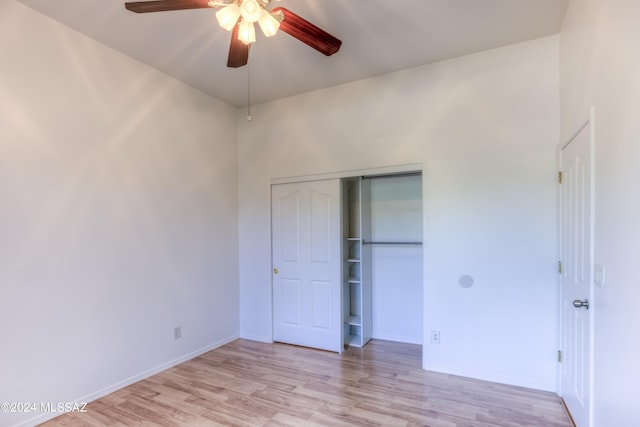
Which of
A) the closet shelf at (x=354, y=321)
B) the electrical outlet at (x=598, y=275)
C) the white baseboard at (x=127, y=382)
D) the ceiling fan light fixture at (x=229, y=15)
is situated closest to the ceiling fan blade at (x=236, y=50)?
the ceiling fan light fixture at (x=229, y=15)

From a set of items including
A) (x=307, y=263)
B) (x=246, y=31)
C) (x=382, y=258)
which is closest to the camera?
(x=246, y=31)

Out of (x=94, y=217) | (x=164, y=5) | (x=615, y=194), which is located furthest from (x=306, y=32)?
(x=94, y=217)

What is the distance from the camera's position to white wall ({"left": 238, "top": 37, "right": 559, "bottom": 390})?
277cm

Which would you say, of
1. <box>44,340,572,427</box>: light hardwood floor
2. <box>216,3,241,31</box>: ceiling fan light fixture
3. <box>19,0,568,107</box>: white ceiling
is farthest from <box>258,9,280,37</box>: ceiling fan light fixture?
<box>44,340,572,427</box>: light hardwood floor

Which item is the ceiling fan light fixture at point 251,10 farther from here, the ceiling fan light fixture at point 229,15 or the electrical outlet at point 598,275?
the electrical outlet at point 598,275

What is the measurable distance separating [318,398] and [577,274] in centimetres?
216

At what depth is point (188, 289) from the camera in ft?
11.8

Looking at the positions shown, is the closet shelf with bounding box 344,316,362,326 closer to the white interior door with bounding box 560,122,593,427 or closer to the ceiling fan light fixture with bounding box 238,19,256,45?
the white interior door with bounding box 560,122,593,427

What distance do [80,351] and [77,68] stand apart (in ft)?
7.63

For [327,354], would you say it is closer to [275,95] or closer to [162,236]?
[162,236]

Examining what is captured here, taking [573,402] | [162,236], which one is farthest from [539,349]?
[162,236]

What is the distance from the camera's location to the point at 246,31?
186cm

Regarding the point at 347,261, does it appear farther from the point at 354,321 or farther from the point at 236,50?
the point at 236,50

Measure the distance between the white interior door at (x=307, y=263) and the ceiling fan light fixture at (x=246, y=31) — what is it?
207cm
